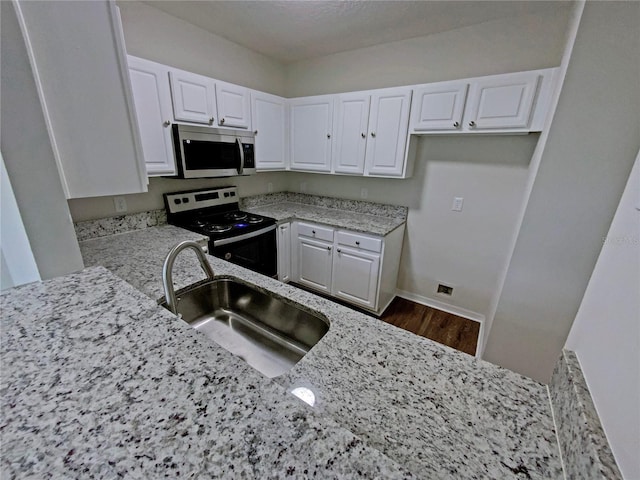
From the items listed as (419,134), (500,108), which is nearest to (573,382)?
(500,108)

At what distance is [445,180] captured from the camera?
2539mm

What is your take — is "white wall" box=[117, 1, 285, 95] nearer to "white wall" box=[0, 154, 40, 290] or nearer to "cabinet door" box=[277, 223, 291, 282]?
"cabinet door" box=[277, 223, 291, 282]

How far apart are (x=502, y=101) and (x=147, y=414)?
256 cm

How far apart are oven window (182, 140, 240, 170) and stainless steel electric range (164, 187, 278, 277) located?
0.39 m

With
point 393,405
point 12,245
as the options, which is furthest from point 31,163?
point 393,405

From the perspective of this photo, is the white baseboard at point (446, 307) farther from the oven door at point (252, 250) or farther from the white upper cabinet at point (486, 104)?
the white upper cabinet at point (486, 104)

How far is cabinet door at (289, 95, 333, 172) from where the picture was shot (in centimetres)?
272

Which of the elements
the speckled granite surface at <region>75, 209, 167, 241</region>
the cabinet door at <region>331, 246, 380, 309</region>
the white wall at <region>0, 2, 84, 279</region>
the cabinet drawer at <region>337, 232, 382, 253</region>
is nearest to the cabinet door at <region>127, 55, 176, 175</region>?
the speckled granite surface at <region>75, 209, 167, 241</region>

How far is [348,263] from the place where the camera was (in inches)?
105

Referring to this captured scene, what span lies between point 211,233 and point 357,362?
169cm

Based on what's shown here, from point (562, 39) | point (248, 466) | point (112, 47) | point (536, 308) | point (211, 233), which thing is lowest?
point (536, 308)

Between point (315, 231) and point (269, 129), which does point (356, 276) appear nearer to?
point (315, 231)

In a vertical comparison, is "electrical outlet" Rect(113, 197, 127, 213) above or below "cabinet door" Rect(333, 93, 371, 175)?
below

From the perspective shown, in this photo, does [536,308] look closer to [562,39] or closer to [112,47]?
[562,39]
